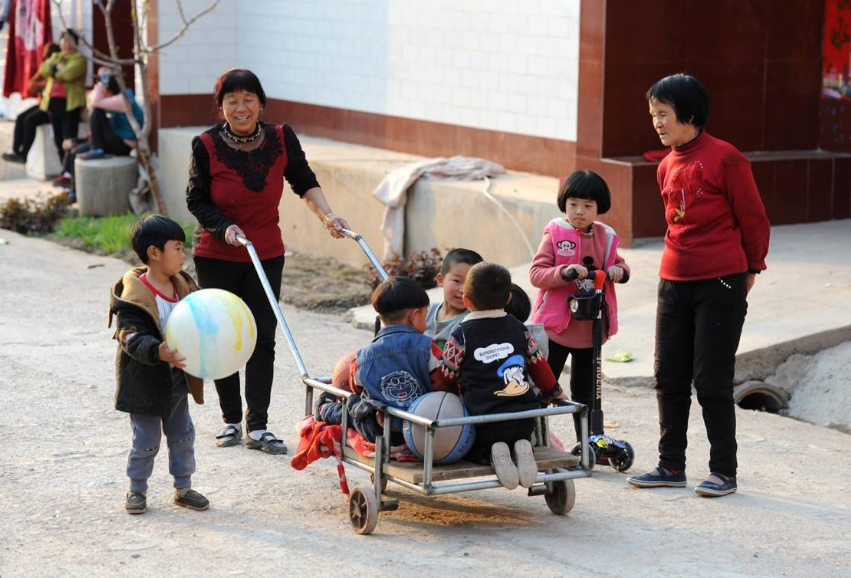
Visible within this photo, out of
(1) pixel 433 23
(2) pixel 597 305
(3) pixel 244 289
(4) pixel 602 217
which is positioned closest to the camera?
(2) pixel 597 305

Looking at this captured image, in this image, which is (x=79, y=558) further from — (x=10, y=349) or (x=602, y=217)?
(x=602, y=217)

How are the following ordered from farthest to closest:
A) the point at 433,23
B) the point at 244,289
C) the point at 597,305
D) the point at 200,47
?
the point at 200,47 → the point at 433,23 → the point at 244,289 → the point at 597,305

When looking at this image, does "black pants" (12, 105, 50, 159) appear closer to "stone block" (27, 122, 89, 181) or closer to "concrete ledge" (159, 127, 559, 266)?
"stone block" (27, 122, 89, 181)

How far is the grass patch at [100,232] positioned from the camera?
1294 centimetres

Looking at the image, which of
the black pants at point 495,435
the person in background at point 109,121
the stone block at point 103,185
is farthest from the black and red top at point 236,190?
the person in background at point 109,121

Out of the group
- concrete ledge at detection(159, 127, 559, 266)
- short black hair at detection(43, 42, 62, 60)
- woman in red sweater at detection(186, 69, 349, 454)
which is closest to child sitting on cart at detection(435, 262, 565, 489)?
woman in red sweater at detection(186, 69, 349, 454)

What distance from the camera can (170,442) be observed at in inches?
223

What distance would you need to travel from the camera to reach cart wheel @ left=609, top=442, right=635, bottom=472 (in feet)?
20.4

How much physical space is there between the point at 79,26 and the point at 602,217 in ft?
28.6

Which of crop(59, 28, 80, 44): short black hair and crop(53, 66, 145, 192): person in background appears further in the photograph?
crop(59, 28, 80, 44): short black hair

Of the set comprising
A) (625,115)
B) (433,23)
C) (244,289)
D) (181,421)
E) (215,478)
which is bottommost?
(215,478)

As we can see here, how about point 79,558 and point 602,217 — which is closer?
point 79,558

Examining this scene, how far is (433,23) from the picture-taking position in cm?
1284

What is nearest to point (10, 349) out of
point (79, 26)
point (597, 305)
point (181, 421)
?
point (181, 421)
